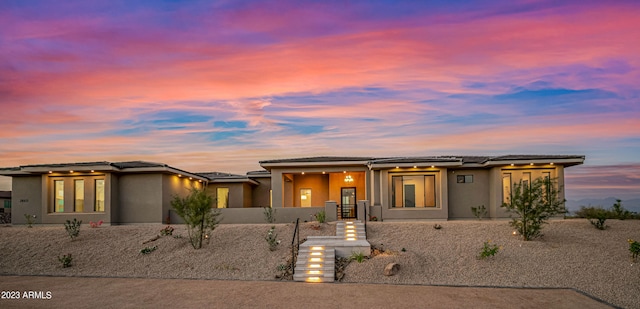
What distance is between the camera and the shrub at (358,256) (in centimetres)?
1589

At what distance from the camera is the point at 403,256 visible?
1600 cm

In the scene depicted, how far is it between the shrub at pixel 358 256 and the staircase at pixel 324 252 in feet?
0.42

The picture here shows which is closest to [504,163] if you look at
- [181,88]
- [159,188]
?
[181,88]

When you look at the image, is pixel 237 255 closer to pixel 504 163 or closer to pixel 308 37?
pixel 308 37

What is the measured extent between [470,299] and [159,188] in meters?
17.2

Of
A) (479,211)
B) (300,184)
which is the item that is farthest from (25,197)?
(479,211)

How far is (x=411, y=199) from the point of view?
2470 centimetres

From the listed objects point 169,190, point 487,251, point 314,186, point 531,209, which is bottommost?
point 487,251

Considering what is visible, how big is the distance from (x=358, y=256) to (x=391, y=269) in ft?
4.96

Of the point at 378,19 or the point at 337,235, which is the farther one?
the point at 337,235

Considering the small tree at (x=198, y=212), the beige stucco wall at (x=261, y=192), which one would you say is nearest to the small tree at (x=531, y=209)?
the small tree at (x=198, y=212)

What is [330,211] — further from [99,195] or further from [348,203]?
[99,195]

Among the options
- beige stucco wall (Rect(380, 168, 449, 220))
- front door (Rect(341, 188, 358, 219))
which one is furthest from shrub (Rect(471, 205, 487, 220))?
front door (Rect(341, 188, 358, 219))

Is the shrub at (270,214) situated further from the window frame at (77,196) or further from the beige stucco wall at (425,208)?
the window frame at (77,196)
